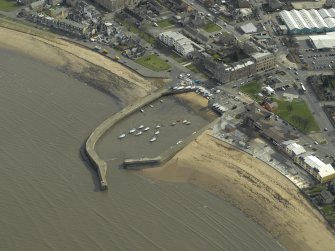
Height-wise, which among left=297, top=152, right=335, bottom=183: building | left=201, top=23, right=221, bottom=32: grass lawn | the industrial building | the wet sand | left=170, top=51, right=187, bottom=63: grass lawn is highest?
the industrial building

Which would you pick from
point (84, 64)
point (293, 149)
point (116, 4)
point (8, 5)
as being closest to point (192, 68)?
point (84, 64)

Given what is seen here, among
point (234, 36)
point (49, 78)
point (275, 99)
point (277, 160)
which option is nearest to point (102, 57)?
point (49, 78)

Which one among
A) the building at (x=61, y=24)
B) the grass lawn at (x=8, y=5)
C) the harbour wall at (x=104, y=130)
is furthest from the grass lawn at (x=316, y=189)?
the grass lawn at (x=8, y=5)

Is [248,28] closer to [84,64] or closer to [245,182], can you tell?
[84,64]

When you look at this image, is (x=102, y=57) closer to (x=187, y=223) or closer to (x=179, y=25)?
(x=179, y=25)

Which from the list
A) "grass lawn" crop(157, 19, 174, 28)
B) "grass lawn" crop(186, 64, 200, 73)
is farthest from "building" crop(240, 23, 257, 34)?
"grass lawn" crop(186, 64, 200, 73)

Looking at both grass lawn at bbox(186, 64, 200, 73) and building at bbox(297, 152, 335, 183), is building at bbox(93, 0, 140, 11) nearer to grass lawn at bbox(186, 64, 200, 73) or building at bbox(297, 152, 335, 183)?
grass lawn at bbox(186, 64, 200, 73)

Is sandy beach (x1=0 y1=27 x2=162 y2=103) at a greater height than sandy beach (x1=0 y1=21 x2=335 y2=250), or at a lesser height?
greater
